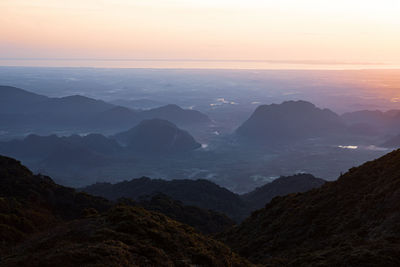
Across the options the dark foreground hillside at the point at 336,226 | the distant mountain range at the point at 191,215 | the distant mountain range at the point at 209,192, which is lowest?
the distant mountain range at the point at 209,192

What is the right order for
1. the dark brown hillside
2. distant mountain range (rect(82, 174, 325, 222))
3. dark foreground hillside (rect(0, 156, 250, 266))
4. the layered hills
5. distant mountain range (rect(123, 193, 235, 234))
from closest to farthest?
the dark brown hillside
dark foreground hillside (rect(0, 156, 250, 266))
distant mountain range (rect(123, 193, 235, 234))
distant mountain range (rect(82, 174, 325, 222))
the layered hills

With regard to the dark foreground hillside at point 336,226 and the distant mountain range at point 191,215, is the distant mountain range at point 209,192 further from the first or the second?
the dark foreground hillside at point 336,226

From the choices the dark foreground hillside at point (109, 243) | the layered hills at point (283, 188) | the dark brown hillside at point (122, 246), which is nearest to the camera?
the dark brown hillside at point (122, 246)

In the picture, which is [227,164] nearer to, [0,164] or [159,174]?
[159,174]

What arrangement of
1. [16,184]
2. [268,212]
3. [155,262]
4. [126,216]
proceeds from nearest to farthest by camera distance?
[155,262] < [126,216] < [268,212] < [16,184]

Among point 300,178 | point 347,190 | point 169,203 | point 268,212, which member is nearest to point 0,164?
point 169,203

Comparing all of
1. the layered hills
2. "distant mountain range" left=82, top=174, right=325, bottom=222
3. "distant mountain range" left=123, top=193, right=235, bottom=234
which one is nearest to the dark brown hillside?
"distant mountain range" left=123, top=193, right=235, bottom=234

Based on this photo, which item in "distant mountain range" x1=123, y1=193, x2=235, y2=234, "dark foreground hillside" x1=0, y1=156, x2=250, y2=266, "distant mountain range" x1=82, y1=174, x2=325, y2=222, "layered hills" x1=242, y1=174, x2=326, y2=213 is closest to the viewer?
"dark foreground hillside" x1=0, y1=156, x2=250, y2=266

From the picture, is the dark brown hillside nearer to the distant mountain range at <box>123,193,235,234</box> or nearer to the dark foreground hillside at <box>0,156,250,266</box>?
the dark foreground hillside at <box>0,156,250,266</box>

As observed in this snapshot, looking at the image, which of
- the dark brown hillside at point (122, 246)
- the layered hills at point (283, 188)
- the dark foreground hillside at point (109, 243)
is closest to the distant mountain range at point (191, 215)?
the dark foreground hillside at point (109, 243)
